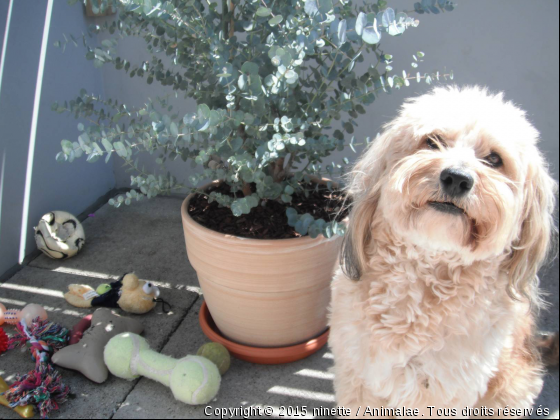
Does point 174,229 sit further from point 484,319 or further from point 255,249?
point 484,319

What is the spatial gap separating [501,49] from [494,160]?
1.62 meters

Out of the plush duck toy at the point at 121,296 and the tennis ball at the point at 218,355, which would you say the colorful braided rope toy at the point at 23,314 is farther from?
the tennis ball at the point at 218,355

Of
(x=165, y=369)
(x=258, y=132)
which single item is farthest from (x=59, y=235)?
(x=258, y=132)

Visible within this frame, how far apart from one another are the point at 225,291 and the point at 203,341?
43 cm

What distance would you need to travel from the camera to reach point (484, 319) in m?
1.35

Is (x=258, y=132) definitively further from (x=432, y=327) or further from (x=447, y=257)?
(x=432, y=327)

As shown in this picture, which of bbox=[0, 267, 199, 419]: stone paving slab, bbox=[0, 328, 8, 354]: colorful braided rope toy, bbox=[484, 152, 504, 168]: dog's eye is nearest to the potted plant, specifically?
bbox=[0, 267, 199, 419]: stone paving slab

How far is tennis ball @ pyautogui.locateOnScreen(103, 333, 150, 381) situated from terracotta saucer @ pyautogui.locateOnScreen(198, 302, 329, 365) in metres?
0.36

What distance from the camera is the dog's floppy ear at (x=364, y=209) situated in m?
1.43

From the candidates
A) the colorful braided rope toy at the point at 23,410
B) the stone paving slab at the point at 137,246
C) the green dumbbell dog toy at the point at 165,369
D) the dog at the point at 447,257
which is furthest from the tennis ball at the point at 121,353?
the dog at the point at 447,257

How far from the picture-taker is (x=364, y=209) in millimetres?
1428

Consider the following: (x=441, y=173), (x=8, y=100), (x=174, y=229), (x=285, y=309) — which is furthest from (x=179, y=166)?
A: (x=441, y=173)

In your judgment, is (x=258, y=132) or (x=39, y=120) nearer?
(x=258, y=132)

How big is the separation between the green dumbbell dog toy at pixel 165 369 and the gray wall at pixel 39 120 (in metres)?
1.22
